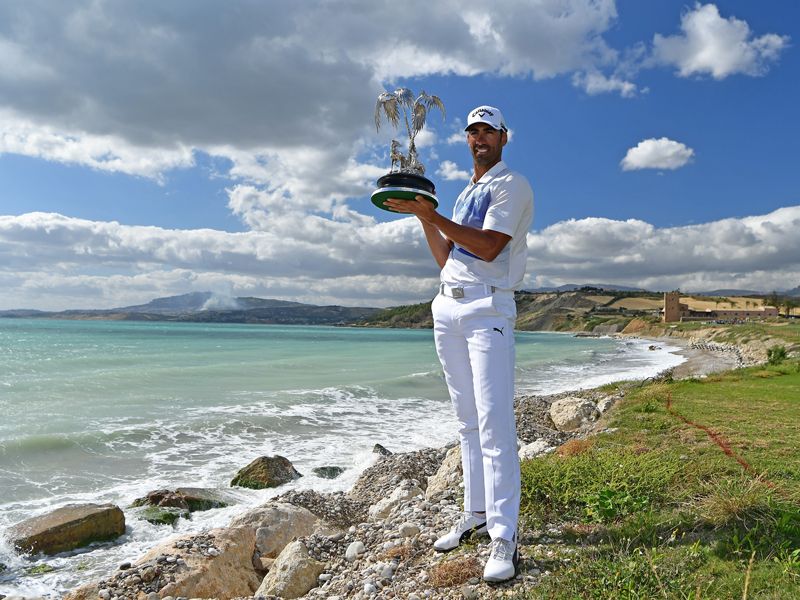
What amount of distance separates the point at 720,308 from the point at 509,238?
151 m

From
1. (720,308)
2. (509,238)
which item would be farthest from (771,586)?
(720,308)

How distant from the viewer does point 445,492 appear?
5512mm

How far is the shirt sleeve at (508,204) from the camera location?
10.9ft

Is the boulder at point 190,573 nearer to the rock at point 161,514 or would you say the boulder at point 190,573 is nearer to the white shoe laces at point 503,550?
the rock at point 161,514

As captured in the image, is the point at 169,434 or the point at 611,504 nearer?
the point at 611,504

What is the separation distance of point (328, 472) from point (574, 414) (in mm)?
5682

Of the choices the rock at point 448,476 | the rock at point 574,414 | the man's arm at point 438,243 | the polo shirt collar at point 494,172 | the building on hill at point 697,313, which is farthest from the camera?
the building on hill at point 697,313

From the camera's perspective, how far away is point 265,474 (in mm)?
9477

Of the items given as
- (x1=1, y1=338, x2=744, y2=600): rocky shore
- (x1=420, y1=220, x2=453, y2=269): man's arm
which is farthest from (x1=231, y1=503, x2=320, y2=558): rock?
(x1=420, y1=220, x2=453, y2=269): man's arm

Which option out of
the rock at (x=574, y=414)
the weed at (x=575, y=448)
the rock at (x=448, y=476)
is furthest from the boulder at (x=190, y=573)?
the rock at (x=574, y=414)

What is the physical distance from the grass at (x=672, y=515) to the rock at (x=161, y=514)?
551 cm

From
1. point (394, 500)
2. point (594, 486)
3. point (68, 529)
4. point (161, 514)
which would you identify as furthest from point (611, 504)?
point (68, 529)

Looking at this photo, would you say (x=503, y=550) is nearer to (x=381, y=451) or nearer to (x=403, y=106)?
(x=403, y=106)

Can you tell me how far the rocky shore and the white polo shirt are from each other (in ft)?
6.18
